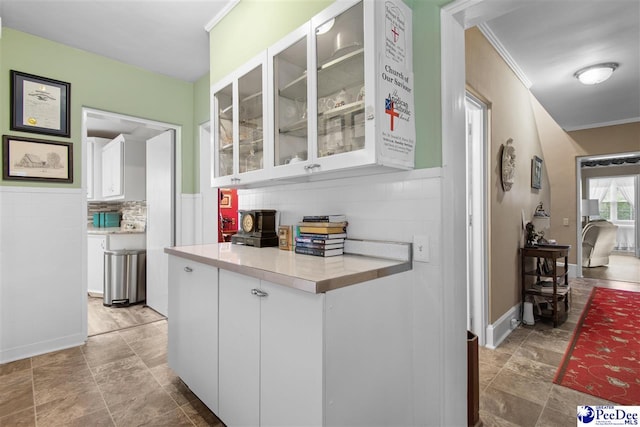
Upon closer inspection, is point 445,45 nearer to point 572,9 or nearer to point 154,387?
point 572,9

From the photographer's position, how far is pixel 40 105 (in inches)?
108

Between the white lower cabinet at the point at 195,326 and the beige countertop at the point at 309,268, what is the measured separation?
0.43 feet

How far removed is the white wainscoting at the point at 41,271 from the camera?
260cm

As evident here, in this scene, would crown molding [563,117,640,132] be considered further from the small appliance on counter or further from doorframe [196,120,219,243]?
the small appliance on counter

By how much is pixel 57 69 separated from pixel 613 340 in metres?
5.49

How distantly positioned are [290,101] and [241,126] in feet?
1.61

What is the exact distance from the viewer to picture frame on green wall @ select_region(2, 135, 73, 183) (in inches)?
103

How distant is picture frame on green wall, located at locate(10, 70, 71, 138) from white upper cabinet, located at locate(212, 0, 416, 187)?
2039mm

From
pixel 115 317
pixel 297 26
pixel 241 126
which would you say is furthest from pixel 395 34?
pixel 115 317

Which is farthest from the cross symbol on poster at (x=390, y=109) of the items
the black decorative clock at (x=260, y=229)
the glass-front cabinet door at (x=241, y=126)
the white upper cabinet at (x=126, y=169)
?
the white upper cabinet at (x=126, y=169)

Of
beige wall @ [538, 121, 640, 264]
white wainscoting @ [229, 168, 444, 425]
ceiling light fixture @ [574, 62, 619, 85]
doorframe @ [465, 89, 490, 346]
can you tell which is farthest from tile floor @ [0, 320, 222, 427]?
beige wall @ [538, 121, 640, 264]

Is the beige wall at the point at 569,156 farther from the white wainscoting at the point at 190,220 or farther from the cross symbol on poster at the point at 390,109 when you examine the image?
the white wainscoting at the point at 190,220

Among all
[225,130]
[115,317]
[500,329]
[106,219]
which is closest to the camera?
[225,130]

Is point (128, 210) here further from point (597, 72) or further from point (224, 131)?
point (597, 72)
